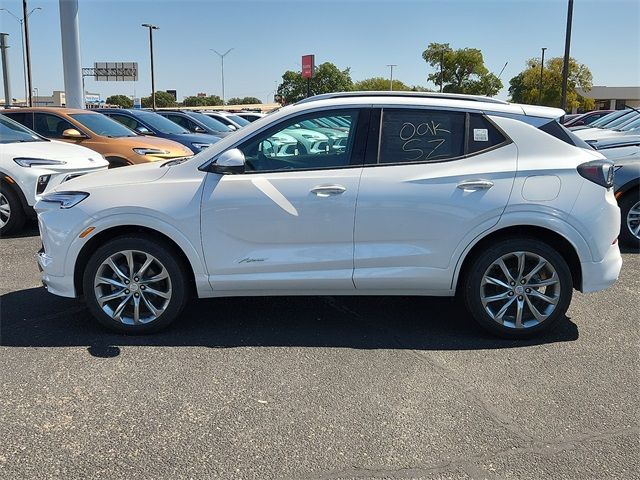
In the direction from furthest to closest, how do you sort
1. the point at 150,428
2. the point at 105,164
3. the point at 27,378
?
the point at 105,164, the point at 27,378, the point at 150,428

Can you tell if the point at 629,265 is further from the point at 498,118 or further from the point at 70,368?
the point at 70,368

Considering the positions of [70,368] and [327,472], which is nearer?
[327,472]

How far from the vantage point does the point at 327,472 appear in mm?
2730

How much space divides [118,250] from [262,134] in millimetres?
1342

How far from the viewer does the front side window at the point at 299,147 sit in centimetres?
421

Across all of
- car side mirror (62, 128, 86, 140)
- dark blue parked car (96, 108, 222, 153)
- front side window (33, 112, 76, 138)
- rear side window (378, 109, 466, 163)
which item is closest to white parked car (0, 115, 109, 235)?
car side mirror (62, 128, 86, 140)

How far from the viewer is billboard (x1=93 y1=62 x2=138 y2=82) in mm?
65500

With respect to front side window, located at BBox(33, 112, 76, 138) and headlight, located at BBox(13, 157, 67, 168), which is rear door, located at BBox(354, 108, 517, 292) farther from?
front side window, located at BBox(33, 112, 76, 138)

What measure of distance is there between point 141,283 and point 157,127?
347 inches

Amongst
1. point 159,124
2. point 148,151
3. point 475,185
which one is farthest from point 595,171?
point 159,124

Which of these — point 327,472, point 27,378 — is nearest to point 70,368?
point 27,378

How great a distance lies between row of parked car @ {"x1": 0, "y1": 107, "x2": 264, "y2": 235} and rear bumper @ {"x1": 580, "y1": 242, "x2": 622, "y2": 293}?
4.36 metres

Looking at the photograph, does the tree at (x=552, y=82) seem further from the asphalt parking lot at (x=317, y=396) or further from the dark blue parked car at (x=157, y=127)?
the asphalt parking lot at (x=317, y=396)

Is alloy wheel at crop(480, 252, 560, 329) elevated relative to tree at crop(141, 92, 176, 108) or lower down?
lower down
